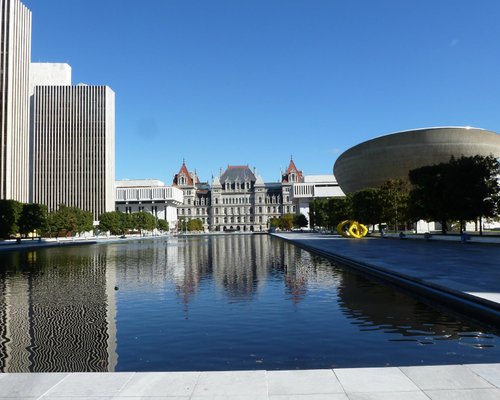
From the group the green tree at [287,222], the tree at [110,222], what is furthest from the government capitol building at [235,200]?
the tree at [110,222]

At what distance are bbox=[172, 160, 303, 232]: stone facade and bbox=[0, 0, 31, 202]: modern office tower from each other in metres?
79.2

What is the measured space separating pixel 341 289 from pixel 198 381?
10.5 m

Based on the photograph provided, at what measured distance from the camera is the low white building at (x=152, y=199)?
178 m

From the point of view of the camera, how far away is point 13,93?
10862cm

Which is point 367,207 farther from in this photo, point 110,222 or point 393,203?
point 110,222

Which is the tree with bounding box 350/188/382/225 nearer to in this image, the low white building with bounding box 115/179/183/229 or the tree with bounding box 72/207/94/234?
the tree with bounding box 72/207/94/234

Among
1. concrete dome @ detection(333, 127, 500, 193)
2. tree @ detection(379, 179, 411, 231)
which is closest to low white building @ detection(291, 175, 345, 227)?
concrete dome @ detection(333, 127, 500, 193)

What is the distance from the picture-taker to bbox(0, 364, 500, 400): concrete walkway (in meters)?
5.76

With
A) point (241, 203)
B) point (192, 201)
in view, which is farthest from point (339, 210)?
point (192, 201)

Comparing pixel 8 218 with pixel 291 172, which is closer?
pixel 8 218

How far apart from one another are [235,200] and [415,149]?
310 feet

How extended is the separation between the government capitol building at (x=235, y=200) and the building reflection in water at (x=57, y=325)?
160 meters

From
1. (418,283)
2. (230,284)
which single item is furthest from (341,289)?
(230,284)

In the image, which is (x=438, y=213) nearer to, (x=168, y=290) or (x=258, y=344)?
(x=168, y=290)
